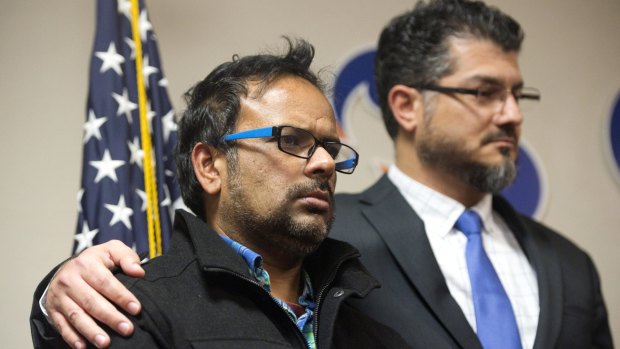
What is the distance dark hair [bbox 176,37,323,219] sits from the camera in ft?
5.03

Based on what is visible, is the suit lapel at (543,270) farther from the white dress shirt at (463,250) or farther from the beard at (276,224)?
the beard at (276,224)

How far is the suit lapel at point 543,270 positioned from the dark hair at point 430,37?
44 cm

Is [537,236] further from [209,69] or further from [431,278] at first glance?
[209,69]

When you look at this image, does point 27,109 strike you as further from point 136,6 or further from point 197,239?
point 197,239

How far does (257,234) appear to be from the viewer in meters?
1.46

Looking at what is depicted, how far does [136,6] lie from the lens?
1.96 metres

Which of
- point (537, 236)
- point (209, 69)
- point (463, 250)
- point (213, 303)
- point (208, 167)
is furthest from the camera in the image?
point (209, 69)

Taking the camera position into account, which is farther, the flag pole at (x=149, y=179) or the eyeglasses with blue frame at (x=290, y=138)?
the flag pole at (x=149, y=179)

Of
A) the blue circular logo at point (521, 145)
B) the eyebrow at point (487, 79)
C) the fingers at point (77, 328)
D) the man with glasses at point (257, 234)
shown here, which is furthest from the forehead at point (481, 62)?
the fingers at point (77, 328)

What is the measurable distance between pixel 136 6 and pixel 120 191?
0.53 metres

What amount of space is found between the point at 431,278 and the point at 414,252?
0.28 ft

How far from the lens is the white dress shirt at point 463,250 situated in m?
1.85

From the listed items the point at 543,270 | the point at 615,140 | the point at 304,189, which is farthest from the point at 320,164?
the point at 615,140

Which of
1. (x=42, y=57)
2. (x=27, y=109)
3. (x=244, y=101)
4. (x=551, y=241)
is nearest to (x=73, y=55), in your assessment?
(x=42, y=57)
